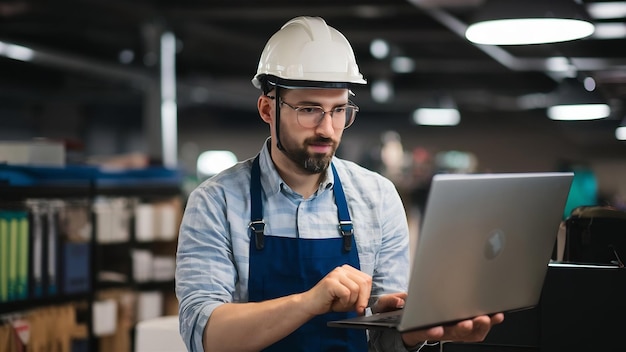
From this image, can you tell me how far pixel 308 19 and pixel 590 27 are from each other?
2158 millimetres

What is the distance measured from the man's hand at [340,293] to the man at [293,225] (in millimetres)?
141

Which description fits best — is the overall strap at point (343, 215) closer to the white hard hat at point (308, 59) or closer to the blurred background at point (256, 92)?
the white hard hat at point (308, 59)

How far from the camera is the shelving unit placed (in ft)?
17.0

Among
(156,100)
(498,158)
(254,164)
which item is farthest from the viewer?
(498,158)

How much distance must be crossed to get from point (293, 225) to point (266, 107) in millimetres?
353

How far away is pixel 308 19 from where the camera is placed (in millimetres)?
2475

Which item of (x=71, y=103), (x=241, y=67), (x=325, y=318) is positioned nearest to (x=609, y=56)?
(x=241, y=67)

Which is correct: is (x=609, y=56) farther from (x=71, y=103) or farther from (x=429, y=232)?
(x=429, y=232)

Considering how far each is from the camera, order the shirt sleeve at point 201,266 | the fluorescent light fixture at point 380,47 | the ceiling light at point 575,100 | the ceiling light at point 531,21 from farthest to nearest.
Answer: the fluorescent light fixture at point 380,47 → the ceiling light at point 575,100 → the ceiling light at point 531,21 → the shirt sleeve at point 201,266

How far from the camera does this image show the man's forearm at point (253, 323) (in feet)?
6.63

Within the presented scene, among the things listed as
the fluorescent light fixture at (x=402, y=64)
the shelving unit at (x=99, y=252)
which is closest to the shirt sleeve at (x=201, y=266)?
the shelving unit at (x=99, y=252)

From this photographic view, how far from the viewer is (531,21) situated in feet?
13.2

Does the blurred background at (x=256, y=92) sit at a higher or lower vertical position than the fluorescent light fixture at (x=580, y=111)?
higher

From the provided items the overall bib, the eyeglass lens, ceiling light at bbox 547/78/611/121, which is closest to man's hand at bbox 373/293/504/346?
the overall bib
